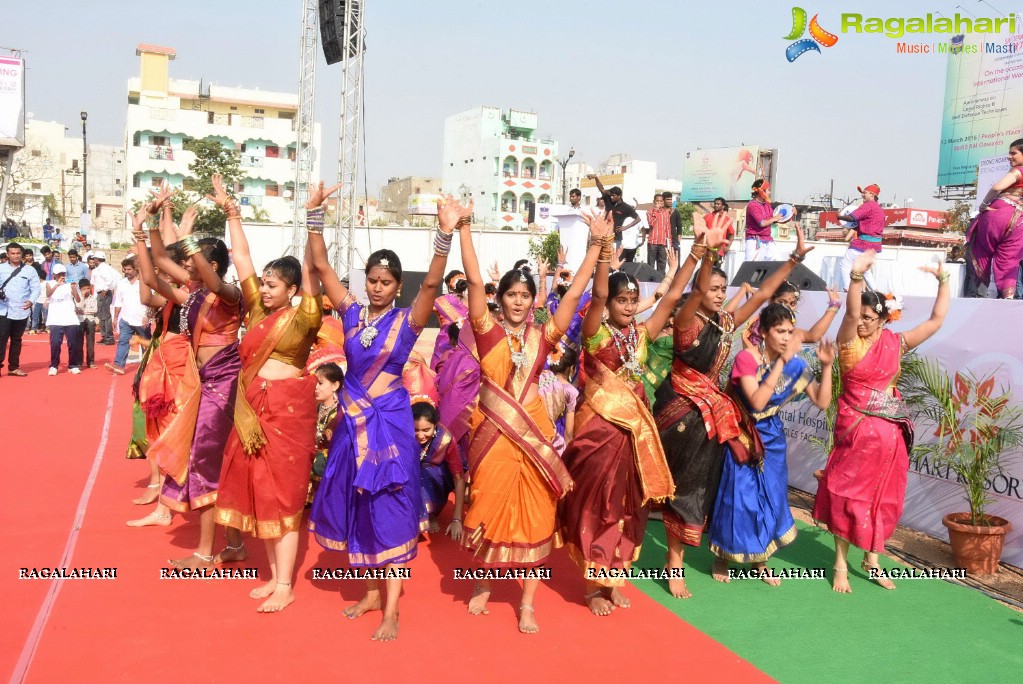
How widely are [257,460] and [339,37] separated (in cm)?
1589

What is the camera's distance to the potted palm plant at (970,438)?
5414 mm

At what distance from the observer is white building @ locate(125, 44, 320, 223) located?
182 feet

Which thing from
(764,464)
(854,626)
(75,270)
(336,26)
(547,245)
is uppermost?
(336,26)

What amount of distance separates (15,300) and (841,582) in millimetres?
11463

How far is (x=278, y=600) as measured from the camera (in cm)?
429

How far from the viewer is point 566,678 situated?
370 centimetres

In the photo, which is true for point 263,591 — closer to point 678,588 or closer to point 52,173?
point 678,588

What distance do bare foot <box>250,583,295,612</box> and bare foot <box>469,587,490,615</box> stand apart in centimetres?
91

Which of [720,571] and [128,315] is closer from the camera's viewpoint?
[720,571]

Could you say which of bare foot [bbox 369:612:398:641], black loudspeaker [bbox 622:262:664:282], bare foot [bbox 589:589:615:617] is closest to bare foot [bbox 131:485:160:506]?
bare foot [bbox 369:612:398:641]

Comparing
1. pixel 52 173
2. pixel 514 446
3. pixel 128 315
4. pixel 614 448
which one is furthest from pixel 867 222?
pixel 52 173

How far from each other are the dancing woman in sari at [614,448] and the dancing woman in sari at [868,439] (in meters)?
1.30

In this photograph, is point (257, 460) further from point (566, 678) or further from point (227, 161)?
point (227, 161)

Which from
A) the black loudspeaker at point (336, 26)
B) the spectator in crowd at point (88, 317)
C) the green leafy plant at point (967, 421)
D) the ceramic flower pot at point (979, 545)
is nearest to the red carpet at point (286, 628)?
the ceramic flower pot at point (979, 545)
